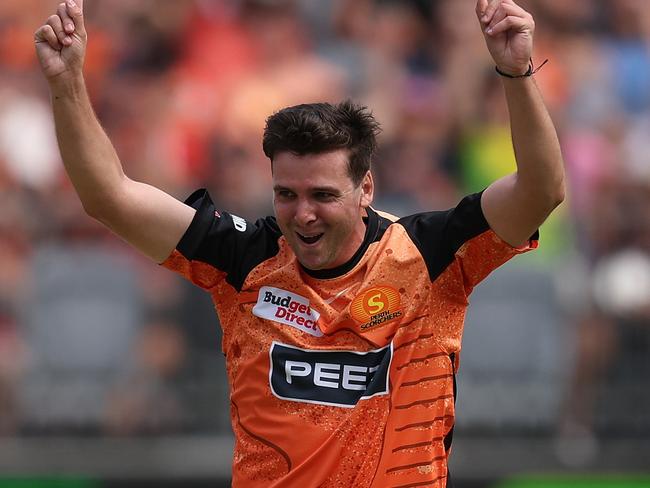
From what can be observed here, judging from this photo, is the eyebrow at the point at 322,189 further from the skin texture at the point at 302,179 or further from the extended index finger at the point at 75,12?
the extended index finger at the point at 75,12

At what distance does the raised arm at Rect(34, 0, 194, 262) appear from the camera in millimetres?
4832

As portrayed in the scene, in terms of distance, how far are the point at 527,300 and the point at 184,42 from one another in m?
4.59

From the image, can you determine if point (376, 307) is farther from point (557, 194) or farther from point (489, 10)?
point (489, 10)

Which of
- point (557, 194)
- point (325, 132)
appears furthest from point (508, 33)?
point (325, 132)

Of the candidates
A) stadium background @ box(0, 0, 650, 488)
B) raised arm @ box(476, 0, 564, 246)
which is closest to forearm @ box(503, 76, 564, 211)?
raised arm @ box(476, 0, 564, 246)

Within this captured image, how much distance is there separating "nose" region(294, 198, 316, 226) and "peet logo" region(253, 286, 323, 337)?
1.15 ft

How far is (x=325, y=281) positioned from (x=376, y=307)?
25 cm

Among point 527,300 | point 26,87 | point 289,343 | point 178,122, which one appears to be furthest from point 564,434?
point 26,87

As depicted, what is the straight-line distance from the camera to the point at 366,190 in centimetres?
514

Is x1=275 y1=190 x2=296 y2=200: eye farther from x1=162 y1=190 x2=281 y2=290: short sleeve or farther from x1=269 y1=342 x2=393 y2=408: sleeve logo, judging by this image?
x1=269 y1=342 x2=393 y2=408: sleeve logo

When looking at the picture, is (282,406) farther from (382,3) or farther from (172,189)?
(382,3)

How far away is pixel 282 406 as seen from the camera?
16.2ft

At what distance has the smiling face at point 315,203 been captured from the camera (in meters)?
4.89

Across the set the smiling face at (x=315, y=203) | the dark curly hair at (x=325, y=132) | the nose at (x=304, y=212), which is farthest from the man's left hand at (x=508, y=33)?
the nose at (x=304, y=212)
